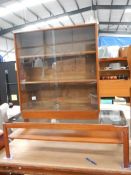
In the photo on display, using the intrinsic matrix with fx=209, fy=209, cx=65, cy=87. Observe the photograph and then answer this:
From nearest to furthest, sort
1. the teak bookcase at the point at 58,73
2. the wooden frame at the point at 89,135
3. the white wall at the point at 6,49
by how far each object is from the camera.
A: 1. the wooden frame at the point at 89,135
2. the teak bookcase at the point at 58,73
3. the white wall at the point at 6,49

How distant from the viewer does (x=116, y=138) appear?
138 centimetres

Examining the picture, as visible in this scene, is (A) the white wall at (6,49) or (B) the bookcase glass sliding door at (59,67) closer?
(B) the bookcase glass sliding door at (59,67)

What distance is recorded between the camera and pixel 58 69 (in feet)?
6.11

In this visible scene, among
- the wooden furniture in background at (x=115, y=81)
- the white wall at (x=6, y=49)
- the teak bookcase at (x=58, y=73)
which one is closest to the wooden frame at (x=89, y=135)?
the teak bookcase at (x=58, y=73)

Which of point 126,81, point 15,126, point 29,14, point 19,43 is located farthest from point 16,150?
point 29,14

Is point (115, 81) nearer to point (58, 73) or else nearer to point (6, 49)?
point (58, 73)

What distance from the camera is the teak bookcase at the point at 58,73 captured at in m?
1.72

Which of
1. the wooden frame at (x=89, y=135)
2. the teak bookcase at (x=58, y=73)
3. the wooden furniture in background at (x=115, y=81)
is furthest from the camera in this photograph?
the wooden furniture in background at (x=115, y=81)

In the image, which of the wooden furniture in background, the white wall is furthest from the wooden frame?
the white wall

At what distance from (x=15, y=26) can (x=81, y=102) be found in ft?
18.1

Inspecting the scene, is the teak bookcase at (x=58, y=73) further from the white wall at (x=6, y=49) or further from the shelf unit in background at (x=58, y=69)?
the white wall at (x=6, y=49)

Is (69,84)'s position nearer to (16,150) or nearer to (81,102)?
(81,102)

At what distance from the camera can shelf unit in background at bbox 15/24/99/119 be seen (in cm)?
177

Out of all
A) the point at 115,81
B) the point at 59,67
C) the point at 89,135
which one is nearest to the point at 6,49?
the point at 115,81
